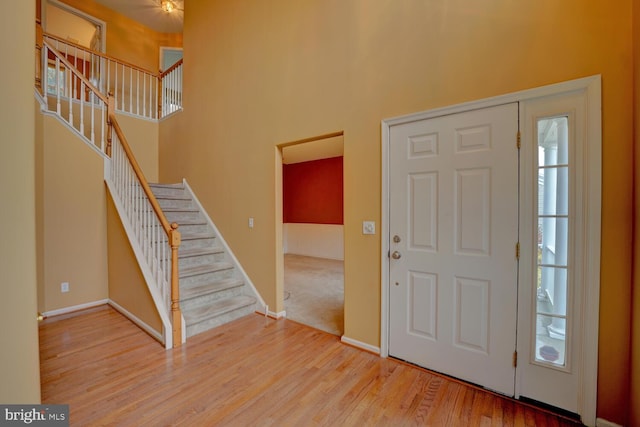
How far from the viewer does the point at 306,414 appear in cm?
176

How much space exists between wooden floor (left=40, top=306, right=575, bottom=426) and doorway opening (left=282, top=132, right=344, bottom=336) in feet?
5.54

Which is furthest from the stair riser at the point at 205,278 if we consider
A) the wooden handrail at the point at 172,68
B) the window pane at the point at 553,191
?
the wooden handrail at the point at 172,68

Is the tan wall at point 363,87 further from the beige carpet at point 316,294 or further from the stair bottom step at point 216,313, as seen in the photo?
the beige carpet at point 316,294

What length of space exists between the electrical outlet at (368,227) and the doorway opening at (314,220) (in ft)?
6.33

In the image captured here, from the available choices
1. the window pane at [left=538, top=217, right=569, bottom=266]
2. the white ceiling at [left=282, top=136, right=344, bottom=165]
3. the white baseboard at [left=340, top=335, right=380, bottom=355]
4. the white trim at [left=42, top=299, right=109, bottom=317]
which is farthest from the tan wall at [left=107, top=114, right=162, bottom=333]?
the window pane at [left=538, top=217, right=569, bottom=266]

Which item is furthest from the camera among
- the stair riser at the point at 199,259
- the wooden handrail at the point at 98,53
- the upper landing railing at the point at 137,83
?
the upper landing railing at the point at 137,83

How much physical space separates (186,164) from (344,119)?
10.2ft

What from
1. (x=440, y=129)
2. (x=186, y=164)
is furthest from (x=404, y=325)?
(x=186, y=164)

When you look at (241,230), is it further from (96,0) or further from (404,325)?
(96,0)

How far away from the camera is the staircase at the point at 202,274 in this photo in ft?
9.91

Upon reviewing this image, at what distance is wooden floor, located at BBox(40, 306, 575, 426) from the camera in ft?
5.65

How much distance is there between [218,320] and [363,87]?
2800 millimetres

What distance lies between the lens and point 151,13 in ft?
19.4

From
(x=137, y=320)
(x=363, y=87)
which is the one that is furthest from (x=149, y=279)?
(x=363, y=87)
